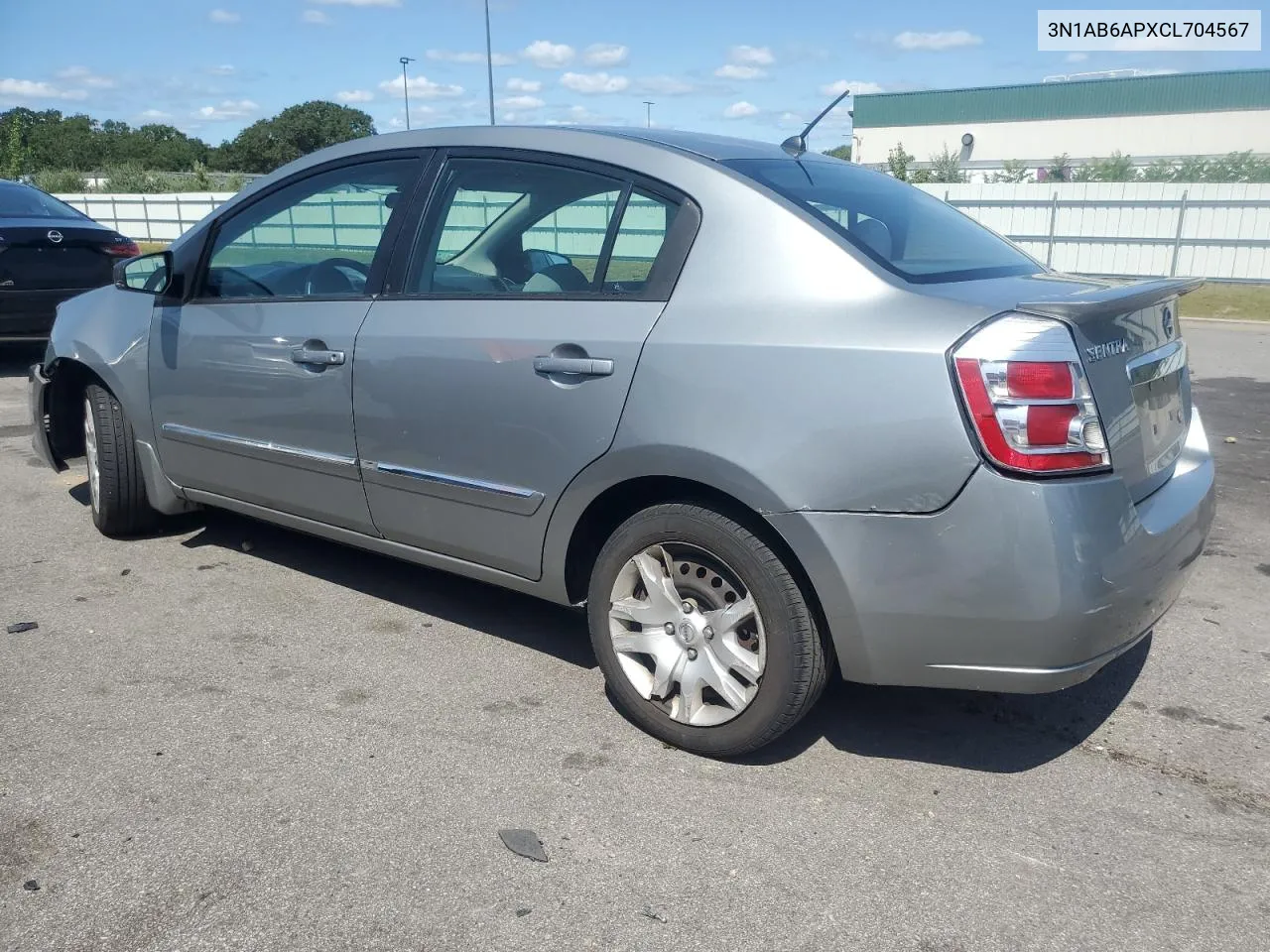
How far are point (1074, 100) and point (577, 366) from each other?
59.0 m

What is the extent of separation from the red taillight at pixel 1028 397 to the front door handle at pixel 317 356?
2120 millimetres

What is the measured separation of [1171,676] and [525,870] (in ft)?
7.67

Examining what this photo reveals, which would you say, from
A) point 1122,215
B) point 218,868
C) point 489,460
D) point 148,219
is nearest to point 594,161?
point 489,460

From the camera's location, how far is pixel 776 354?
2.73 metres

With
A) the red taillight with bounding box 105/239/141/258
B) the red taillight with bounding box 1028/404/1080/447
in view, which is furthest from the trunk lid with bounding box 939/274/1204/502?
the red taillight with bounding box 105/239/141/258

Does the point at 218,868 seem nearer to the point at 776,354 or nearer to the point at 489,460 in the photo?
the point at 489,460

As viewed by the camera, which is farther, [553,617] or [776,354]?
[553,617]

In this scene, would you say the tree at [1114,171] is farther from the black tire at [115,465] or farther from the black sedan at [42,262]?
the black tire at [115,465]

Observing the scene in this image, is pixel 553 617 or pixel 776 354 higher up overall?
pixel 776 354

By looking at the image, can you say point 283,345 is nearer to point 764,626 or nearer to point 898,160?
point 764,626

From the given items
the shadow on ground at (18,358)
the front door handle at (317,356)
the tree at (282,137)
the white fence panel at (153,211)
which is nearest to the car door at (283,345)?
the front door handle at (317,356)

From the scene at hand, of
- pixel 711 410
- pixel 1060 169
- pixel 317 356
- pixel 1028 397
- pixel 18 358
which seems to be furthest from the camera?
pixel 1060 169

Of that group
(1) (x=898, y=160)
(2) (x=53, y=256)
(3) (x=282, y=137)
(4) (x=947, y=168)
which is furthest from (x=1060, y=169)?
(3) (x=282, y=137)

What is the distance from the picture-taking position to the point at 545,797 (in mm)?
2871
